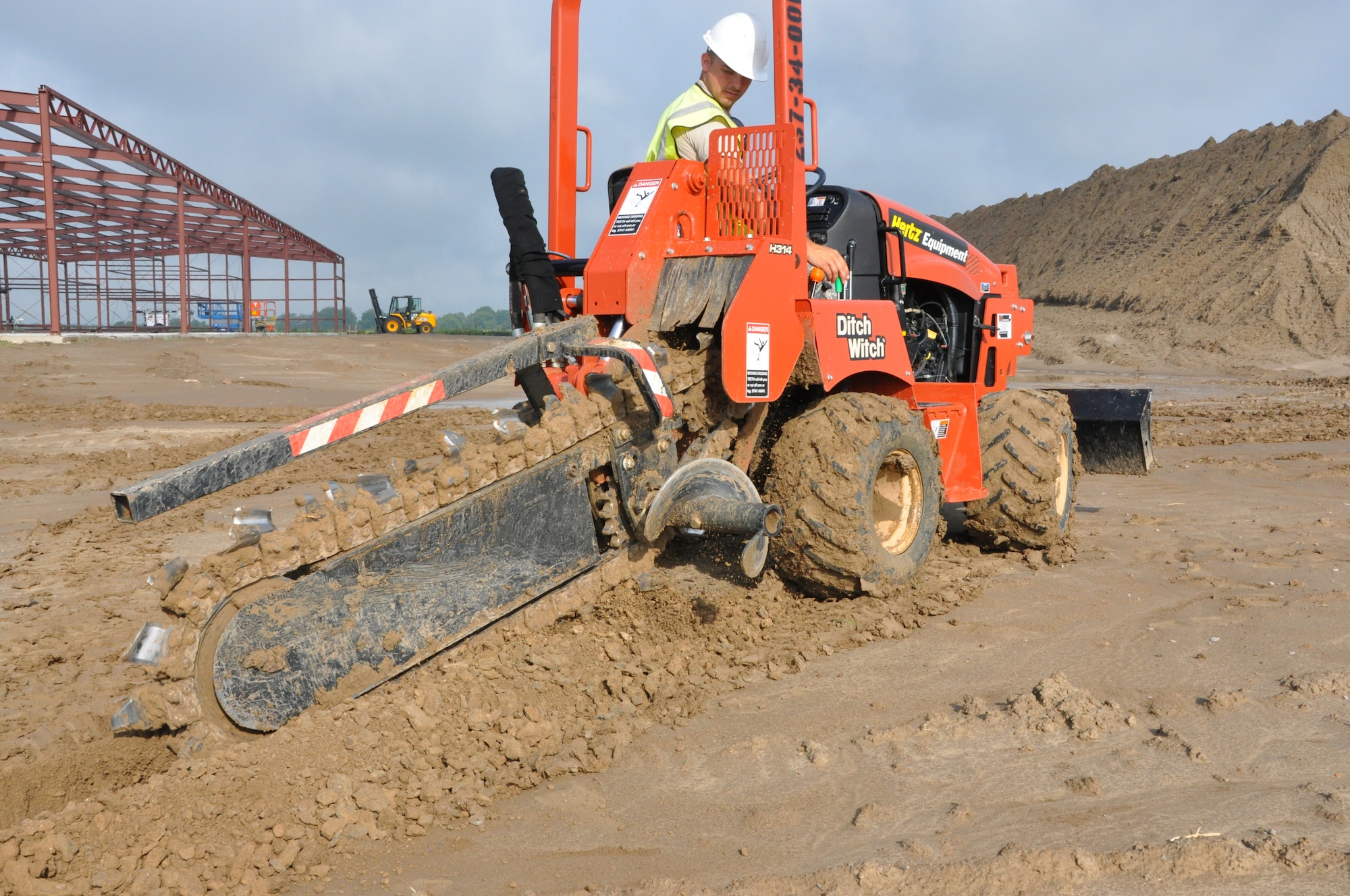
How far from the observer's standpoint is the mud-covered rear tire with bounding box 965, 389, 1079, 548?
534 centimetres

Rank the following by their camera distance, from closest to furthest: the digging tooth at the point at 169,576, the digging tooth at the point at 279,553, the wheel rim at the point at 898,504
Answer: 1. the digging tooth at the point at 169,576
2. the digging tooth at the point at 279,553
3. the wheel rim at the point at 898,504

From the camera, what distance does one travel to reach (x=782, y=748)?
3.08 m

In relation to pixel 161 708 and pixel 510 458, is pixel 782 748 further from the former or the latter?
pixel 161 708

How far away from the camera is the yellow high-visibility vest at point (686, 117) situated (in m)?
4.44

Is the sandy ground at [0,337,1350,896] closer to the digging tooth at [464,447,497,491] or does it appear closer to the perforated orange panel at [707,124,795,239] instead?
the digging tooth at [464,447,497,491]

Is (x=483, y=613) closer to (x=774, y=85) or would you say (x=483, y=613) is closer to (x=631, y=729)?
(x=631, y=729)

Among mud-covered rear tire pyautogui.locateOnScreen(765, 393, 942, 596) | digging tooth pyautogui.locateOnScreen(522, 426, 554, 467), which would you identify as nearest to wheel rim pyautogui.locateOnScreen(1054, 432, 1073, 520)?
mud-covered rear tire pyautogui.locateOnScreen(765, 393, 942, 596)

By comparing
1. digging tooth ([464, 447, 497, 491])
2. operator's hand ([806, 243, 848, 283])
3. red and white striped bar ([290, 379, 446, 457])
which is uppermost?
operator's hand ([806, 243, 848, 283])

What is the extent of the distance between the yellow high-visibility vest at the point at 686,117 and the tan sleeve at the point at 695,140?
1 cm

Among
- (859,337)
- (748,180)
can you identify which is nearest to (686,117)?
(748,180)

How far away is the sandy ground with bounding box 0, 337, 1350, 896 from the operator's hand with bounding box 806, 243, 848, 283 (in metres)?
1.42

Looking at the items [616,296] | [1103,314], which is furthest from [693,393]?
[1103,314]

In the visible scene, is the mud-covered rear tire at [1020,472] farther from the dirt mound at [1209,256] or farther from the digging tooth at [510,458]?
the dirt mound at [1209,256]

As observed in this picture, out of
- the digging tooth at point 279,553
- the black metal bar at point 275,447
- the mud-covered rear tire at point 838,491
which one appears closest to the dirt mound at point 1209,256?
the mud-covered rear tire at point 838,491
